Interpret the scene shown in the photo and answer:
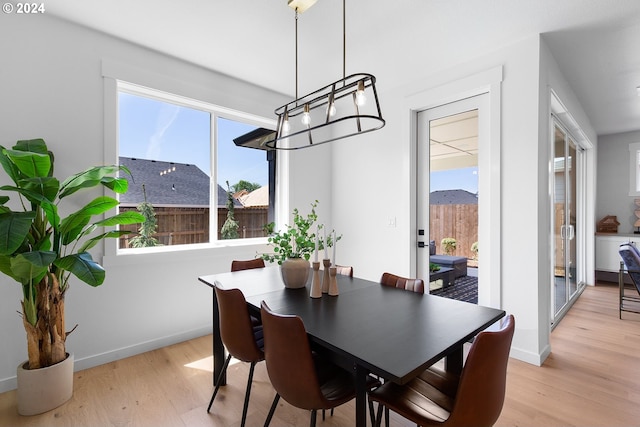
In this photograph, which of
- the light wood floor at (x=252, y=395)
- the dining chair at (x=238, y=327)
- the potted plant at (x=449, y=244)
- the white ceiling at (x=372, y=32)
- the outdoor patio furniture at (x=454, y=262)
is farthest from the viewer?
the outdoor patio furniture at (x=454, y=262)

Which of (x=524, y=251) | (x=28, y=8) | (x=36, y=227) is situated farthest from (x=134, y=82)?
(x=524, y=251)

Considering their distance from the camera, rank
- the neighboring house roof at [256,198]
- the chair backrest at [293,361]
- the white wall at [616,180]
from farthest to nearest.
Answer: the white wall at [616,180] → the neighboring house roof at [256,198] → the chair backrest at [293,361]

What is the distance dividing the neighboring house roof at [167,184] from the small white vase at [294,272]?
1.66 metres

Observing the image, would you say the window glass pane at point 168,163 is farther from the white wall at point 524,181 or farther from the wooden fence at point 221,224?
the white wall at point 524,181

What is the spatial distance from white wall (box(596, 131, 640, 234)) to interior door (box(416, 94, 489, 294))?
14.6 ft

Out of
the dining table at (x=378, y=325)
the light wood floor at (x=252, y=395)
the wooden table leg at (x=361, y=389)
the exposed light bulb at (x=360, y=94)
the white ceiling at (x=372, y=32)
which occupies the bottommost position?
the light wood floor at (x=252, y=395)

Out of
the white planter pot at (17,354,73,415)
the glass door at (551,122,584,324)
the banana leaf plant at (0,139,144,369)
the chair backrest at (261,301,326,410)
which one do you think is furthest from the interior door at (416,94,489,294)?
the white planter pot at (17,354,73,415)

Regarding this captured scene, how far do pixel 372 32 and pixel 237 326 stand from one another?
7.78 feet

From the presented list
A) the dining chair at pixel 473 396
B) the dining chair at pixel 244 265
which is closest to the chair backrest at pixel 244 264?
the dining chair at pixel 244 265

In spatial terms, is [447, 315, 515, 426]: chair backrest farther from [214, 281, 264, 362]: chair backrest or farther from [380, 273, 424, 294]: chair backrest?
[214, 281, 264, 362]: chair backrest

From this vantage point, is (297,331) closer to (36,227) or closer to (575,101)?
(36,227)

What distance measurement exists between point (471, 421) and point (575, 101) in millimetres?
4208

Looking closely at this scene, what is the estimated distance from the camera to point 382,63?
3.00 meters

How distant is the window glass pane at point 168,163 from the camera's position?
9.25 ft
